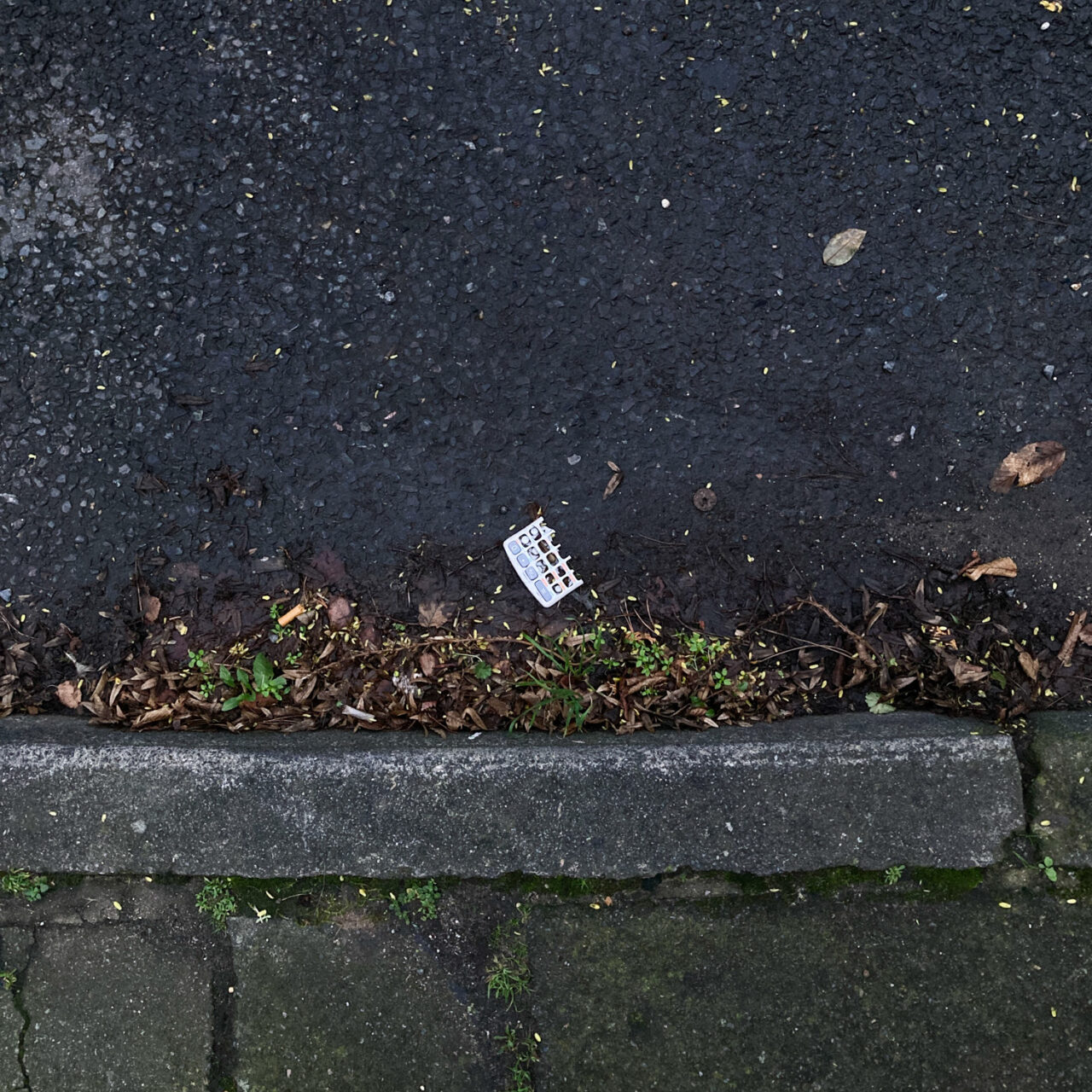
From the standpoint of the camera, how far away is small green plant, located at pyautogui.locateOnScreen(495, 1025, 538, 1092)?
213 centimetres

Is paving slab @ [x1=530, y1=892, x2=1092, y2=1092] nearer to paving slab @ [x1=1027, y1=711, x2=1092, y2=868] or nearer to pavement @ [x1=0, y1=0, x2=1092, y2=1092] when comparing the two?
paving slab @ [x1=1027, y1=711, x2=1092, y2=868]

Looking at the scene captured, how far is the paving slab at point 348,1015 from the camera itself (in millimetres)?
2135

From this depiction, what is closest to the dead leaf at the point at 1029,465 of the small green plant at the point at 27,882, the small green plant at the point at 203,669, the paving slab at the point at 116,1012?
the small green plant at the point at 203,669

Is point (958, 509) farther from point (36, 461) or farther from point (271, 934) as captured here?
point (36, 461)

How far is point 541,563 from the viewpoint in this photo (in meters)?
2.46

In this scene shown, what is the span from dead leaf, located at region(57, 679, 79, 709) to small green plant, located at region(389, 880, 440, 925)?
124 cm

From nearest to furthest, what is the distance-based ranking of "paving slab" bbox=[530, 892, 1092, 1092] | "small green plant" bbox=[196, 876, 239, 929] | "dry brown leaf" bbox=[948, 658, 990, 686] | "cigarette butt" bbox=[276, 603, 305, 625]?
"paving slab" bbox=[530, 892, 1092, 1092]
"small green plant" bbox=[196, 876, 239, 929]
"dry brown leaf" bbox=[948, 658, 990, 686]
"cigarette butt" bbox=[276, 603, 305, 625]

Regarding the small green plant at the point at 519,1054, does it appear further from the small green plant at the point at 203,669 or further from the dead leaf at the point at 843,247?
the dead leaf at the point at 843,247

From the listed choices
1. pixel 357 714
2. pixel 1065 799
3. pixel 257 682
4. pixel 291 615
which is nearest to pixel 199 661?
pixel 257 682

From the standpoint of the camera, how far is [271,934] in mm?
2180

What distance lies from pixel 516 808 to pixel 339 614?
2.83 ft

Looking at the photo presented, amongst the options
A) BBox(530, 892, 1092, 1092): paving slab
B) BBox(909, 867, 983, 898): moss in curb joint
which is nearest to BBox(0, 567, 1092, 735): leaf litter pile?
BBox(909, 867, 983, 898): moss in curb joint

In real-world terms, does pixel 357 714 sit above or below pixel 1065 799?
above

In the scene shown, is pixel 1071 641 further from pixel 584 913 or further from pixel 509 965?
pixel 509 965
